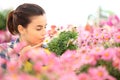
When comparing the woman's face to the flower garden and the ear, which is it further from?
the flower garden

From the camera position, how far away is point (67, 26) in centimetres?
182

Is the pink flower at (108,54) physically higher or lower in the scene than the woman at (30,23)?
higher

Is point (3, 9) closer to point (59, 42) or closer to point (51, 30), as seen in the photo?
point (51, 30)

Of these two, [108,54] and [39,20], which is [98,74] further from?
[39,20]

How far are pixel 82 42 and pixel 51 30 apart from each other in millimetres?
331

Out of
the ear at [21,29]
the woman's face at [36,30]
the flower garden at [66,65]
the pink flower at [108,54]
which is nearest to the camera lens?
the flower garden at [66,65]

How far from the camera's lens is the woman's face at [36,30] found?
4.92 feet

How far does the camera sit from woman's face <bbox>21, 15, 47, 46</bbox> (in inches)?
59.1

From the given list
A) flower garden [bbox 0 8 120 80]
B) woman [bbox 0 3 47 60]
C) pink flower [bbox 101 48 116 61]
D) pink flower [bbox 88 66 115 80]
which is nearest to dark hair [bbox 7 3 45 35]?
woman [bbox 0 3 47 60]

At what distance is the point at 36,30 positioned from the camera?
60.8 inches

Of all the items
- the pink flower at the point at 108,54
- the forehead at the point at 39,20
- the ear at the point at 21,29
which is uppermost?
the pink flower at the point at 108,54

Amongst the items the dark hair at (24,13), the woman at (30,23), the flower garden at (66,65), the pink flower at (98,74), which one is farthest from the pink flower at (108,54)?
the dark hair at (24,13)

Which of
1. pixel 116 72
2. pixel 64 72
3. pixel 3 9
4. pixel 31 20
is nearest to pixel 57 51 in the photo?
pixel 31 20

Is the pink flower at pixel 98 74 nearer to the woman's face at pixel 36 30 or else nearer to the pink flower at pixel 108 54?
the pink flower at pixel 108 54
